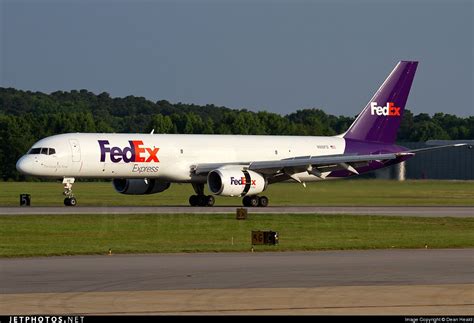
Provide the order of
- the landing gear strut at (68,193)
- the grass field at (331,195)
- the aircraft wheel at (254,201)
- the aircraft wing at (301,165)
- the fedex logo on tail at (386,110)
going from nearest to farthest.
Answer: the landing gear strut at (68,193) → the aircraft wheel at (254,201) → the aircraft wing at (301,165) → the grass field at (331,195) → the fedex logo on tail at (386,110)

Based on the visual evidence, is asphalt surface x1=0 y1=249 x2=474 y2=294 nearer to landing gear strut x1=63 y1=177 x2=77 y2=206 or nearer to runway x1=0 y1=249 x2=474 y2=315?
runway x1=0 y1=249 x2=474 y2=315

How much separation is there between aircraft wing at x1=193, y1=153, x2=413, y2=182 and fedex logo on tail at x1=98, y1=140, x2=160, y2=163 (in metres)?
3.17

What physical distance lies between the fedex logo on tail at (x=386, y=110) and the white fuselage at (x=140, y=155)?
7346 millimetres

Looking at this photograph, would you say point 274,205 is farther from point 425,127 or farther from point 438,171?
point 425,127

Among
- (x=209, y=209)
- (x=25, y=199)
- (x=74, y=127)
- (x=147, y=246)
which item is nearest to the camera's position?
(x=147, y=246)

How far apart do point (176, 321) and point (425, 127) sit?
4912 inches

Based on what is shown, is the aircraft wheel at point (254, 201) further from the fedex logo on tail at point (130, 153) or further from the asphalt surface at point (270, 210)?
the fedex logo on tail at point (130, 153)

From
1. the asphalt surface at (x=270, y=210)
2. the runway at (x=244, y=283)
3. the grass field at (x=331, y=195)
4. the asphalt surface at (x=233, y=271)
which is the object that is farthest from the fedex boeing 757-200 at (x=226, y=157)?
the runway at (x=244, y=283)

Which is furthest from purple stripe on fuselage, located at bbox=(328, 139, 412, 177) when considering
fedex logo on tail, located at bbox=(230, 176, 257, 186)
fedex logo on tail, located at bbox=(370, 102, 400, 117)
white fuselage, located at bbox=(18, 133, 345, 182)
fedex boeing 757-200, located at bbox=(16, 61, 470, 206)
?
fedex logo on tail, located at bbox=(230, 176, 257, 186)

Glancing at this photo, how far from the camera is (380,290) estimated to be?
22578 mm

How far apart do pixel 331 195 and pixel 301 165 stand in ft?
7.93

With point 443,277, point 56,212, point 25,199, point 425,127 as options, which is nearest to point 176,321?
point 443,277

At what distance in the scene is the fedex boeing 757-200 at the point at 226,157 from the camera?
57.3 meters

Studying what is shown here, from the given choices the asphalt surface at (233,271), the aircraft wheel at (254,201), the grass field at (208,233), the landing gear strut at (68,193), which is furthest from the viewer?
the aircraft wheel at (254,201)
